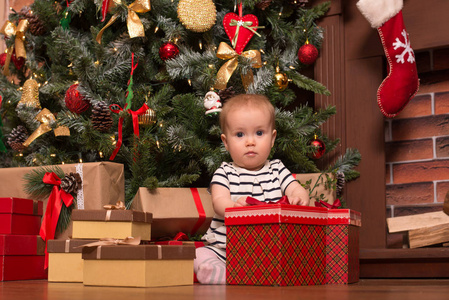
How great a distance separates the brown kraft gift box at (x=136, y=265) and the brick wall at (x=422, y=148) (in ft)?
3.90

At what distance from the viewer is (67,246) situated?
1.72 metres

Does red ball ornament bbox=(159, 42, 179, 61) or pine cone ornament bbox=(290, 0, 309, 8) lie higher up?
pine cone ornament bbox=(290, 0, 309, 8)

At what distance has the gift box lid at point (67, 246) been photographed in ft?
5.57

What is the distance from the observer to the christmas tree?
215 centimetres

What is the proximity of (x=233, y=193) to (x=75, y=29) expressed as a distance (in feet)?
3.80

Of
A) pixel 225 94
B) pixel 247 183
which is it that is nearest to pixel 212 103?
pixel 225 94

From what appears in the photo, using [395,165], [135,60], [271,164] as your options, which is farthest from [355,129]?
[135,60]

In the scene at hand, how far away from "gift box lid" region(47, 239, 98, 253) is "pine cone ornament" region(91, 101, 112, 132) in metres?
0.55

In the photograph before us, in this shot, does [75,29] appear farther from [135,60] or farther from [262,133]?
[262,133]

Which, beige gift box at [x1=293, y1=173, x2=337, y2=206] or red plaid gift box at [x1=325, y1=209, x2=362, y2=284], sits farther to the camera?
beige gift box at [x1=293, y1=173, x2=337, y2=206]

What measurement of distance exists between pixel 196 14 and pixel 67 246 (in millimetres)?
1001

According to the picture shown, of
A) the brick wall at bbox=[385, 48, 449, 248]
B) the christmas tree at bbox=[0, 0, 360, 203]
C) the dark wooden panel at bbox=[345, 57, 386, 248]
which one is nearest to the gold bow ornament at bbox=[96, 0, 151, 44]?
the christmas tree at bbox=[0, 0, 360, 203]

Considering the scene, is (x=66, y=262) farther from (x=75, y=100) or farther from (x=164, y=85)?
(x=164, y=85)

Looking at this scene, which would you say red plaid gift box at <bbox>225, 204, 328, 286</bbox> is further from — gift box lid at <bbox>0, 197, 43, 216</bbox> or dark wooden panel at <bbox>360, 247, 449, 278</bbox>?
gift box lid at <bbox>0, 197, 43, 216</bbox>
